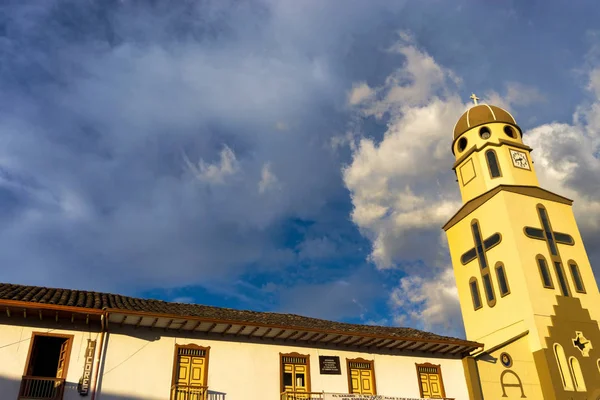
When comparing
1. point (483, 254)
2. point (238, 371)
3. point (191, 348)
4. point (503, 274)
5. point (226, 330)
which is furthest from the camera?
point (483, 254)

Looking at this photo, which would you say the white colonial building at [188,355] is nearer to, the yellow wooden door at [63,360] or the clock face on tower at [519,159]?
the yellow wooden door at [63,360]

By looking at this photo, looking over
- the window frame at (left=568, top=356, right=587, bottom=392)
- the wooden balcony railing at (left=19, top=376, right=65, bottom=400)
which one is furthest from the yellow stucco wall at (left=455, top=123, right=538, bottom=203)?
the wooden balcony railing at (left=19, top=376, right=65, bottom=400)

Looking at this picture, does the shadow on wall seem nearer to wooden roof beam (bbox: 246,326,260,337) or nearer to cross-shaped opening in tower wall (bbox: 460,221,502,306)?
wooden roof beam (bbox: 246,326,260,337)

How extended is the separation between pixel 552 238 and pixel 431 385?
36.5 ft

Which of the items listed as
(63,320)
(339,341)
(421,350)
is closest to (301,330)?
(339,341)

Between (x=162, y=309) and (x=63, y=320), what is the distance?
3574mm

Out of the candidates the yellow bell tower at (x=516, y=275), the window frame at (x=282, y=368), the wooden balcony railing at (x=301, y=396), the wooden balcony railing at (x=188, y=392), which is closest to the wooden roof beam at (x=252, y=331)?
the window frame at (x=282, y=368)

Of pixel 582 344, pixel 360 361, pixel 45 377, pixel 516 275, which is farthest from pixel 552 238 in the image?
pixel 45 377

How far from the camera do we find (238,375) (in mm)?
18578

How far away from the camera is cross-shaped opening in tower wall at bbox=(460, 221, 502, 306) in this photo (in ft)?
88.2

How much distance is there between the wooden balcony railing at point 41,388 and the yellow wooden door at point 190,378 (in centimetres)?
371

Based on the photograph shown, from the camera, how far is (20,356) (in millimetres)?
15891

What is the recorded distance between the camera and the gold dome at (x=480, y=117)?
31375 millimetres

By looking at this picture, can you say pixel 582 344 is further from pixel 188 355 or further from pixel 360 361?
pixel 188 355
